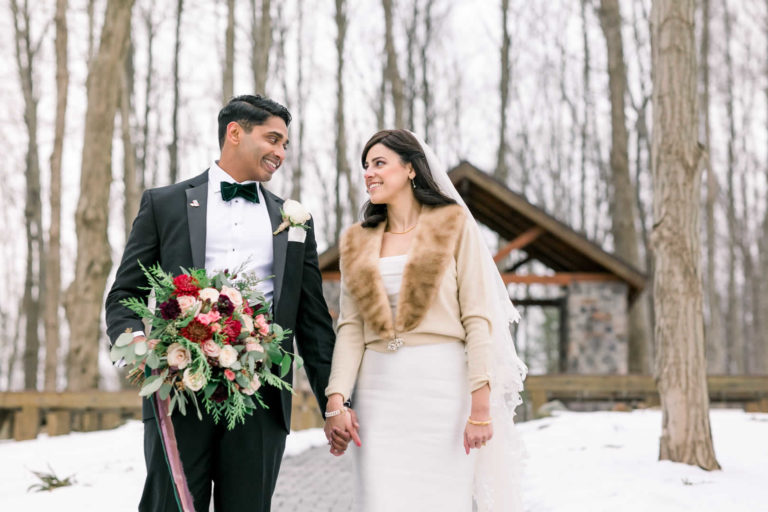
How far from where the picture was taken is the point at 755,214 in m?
29.8

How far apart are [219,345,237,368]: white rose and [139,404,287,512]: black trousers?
396 millimetres

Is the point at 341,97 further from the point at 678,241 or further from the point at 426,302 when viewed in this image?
the point at 426,302

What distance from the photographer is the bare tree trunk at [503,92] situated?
19828 mm

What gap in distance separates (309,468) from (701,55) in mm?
16907

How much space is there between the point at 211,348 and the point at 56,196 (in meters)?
10.7

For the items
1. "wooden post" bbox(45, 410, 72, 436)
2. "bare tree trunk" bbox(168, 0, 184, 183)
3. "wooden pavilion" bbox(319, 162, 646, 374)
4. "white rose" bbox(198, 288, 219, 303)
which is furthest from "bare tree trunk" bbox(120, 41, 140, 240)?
"white rose" bbox(198, 288, 219, 303)

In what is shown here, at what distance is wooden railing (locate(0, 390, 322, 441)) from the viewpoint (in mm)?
10523

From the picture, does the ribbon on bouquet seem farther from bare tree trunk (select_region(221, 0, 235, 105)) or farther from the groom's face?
bare tree trunk (select_region(221, 0, 235, 105))

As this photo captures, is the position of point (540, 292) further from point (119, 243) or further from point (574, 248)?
point (574, 248)

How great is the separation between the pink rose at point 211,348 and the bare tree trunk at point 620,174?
14.1m

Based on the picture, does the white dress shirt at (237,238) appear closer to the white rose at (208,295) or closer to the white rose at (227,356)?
the white rose at (208,295)

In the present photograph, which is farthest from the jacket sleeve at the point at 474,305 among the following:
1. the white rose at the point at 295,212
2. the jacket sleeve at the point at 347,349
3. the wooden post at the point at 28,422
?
the wooden post at the point at 28,422

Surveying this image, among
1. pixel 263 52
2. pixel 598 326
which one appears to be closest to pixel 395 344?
pixel 598 326

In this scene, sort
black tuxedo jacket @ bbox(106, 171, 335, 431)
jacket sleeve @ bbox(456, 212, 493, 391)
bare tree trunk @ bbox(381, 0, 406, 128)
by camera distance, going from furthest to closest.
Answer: bare tree trunk @ bbox(381, 0, 406, 128)
jacket sleeve @ bbox(456, 212, 493, 391)
black tuxedo jacket @ bbox(106, 171, 335, 431)
